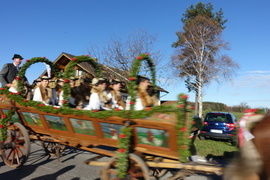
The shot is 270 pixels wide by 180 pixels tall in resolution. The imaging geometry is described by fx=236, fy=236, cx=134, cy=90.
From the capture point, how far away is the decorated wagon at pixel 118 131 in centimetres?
353

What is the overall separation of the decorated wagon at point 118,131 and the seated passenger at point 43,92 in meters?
0.35

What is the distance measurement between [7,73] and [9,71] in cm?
7

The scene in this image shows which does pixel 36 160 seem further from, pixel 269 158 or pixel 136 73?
pixel 269 158

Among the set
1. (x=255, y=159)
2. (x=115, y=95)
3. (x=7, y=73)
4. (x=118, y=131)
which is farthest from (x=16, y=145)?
(x=255, y=159)

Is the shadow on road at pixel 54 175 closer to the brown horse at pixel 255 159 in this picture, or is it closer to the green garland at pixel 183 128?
the green garland at pixel 183 128

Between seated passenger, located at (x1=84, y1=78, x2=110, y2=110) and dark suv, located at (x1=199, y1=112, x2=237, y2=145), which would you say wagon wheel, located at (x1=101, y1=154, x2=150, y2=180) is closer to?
seated passenger, located at (x1=84, y1=78, x2=110, y2=110)

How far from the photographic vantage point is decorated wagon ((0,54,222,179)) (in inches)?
139

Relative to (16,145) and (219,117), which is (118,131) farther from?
(219,117)

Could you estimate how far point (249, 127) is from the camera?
10.6 ft

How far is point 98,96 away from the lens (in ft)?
15.9

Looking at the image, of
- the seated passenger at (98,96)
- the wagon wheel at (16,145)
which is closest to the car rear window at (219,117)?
the seated passenger at (98,96)

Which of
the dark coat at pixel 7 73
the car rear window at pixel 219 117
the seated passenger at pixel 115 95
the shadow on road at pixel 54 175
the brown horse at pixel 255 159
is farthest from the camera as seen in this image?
the car rear window at pixel 219 117

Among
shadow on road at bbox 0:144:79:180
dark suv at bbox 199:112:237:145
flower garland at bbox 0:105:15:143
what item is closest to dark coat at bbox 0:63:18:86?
flower garland at bbox 0:105:15:143

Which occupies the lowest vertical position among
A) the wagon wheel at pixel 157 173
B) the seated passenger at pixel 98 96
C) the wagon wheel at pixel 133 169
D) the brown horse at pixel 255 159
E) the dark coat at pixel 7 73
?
the wagon wheel at pixel 157 173
